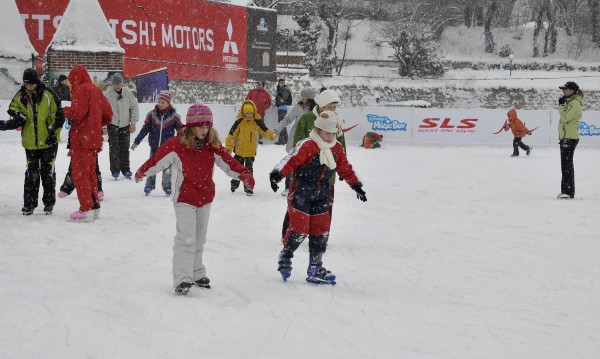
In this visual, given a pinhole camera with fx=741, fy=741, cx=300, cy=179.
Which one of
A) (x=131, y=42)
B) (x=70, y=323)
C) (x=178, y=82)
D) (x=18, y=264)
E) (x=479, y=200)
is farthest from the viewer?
(x=178, y=82)

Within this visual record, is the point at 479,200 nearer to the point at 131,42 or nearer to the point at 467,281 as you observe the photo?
the point at 467,281

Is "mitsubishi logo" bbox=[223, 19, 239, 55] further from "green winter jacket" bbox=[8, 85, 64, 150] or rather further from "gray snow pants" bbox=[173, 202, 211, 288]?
"gray snow pants" bbox=[173, 202, 211, 288]

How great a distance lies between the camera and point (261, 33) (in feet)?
118

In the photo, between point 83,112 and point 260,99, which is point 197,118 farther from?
point 260,99

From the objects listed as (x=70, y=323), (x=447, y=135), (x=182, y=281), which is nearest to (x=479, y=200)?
(x=182, y=281)

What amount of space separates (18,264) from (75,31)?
681 inches

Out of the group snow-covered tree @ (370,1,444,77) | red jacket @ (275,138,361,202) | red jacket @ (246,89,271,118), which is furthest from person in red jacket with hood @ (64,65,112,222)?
snow-covered tree @ (370,1,444,77)

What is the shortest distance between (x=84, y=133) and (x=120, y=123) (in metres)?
3.81

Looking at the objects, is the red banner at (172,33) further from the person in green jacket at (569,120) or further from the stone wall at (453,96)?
the person in green jacket at (569,120)

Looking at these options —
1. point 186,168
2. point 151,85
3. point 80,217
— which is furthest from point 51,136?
point 151,85

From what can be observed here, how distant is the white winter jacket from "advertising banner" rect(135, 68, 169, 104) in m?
11.8

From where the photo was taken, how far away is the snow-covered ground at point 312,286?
4508mm

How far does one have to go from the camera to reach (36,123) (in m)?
8.06

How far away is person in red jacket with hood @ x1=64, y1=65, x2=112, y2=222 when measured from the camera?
8.01m
